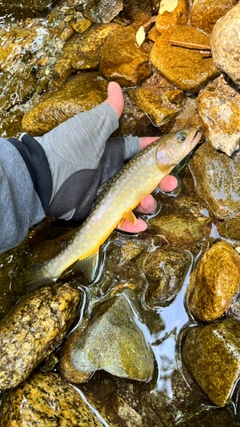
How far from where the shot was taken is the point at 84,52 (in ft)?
12.9

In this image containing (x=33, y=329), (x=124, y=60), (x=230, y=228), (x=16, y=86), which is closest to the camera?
(x=33, y=329)

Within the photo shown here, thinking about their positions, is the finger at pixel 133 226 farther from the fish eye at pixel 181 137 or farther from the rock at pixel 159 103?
the rock at pixel 159 103

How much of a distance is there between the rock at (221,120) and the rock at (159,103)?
0.29m

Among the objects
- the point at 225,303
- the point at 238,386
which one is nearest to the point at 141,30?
the point at 225,303

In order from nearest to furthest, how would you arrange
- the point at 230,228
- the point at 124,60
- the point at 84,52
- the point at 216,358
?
the point at 216,358 → the point at 230,228 → the point at 124,60 → the point at 84,52

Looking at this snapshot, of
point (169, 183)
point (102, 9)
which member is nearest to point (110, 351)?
point (169, 183)

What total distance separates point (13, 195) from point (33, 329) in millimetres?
958

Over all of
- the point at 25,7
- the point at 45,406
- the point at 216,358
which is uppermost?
the point at 25,7

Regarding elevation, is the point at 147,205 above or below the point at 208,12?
below

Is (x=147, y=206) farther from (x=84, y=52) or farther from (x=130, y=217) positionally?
(x=84, y=52)

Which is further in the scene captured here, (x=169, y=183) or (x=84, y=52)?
(x=84, y=52)

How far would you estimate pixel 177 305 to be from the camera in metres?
2.99

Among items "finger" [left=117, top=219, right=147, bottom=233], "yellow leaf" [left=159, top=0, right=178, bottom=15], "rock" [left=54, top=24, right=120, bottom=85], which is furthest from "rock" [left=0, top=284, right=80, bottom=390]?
"yellow leaf" [left=159, top=0, right=178, bottom=15]

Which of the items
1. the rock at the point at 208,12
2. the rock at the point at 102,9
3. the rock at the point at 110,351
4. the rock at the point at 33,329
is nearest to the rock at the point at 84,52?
the rock at the point at 102,9
